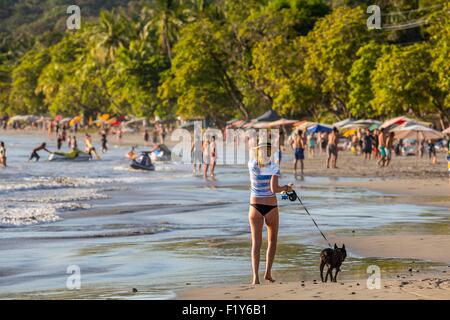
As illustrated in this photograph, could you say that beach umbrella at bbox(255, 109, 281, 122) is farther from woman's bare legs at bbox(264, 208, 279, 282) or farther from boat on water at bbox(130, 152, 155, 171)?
woman's bare legs at bbox(264, 208, 279, 282)

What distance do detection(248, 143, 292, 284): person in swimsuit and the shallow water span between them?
756mm

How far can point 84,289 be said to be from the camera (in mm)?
11445

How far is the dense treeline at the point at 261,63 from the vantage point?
56.7 meters

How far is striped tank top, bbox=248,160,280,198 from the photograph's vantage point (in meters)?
11.2

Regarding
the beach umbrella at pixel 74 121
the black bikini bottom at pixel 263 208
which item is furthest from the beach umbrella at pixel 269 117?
the black bikini bottom at pixel 263 208

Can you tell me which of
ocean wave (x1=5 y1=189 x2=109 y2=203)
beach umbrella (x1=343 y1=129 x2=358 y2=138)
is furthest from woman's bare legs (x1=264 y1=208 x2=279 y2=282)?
beach umbrella (x1=343 y1=129 x2=358 y2=138)

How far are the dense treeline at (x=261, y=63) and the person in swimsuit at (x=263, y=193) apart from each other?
136ft

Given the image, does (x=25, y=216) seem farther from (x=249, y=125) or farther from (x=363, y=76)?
(x=249, y=125)

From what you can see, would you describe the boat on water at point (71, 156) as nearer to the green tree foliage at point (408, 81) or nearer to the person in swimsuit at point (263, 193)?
the green tree foliage at point (408, 81)

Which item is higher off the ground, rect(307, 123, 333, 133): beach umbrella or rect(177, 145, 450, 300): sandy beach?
rect(307, 123, 333, 133): beach umbrella

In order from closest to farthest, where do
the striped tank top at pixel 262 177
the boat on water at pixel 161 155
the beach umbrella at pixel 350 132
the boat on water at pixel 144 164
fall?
the striped tank top at pixel 262 177 < the boat on water at pixel 144 164 < the boat on water at pixel 161 155 < the beach umbrella at pixel 350 132

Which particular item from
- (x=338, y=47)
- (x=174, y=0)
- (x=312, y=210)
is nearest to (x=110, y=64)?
(x=174, y=0)

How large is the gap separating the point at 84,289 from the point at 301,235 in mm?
6298

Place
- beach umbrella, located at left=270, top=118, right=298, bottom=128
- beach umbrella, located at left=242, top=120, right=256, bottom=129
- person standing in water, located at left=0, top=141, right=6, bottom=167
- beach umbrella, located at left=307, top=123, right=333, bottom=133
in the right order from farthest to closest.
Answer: beach umbrella, located at left=242, top=120, right=256, bottom=129, beach umbrella, located at left=270, top=118, right=298, bottom=128, beach umbrella, located at left=307, top=123, right=333, bottom=133, person standing in water, located at left=0, top=141, right=6, bottom=167
